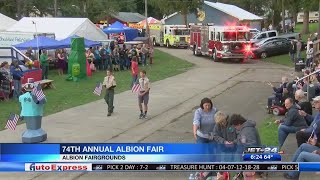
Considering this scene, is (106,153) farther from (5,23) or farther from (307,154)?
(5,23)

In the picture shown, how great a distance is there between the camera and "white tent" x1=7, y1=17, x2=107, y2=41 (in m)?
33.3

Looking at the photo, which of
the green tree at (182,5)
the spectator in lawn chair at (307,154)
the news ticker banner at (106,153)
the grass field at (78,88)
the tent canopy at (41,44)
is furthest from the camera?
the green tree at (182,5)

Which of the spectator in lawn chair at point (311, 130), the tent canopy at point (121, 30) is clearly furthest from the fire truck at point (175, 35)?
the spectator in lawn chair at point (311, 130)

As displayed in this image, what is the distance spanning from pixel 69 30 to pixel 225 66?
35.2ft

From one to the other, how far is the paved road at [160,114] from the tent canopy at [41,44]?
7.51 m

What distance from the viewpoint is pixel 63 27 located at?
3388cm

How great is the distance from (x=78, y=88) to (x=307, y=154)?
1536 centimetres

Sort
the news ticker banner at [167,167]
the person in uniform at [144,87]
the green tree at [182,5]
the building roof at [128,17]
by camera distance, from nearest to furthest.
→ the news ticker banner at [167,167] → the person in uniform at [144,87] → the green tree at [182,5] → the building roof at [128,17]

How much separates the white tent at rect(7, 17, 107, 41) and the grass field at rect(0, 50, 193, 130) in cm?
491

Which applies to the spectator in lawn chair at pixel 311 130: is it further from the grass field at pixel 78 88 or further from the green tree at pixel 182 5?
the green tree at pixel 182 5

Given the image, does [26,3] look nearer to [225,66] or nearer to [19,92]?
[225,66]

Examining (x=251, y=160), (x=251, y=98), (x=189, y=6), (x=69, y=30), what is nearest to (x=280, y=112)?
(x=251, y=98)

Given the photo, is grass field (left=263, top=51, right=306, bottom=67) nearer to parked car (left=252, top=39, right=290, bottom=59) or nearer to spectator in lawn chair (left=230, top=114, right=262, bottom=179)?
parked car (left=252, top=39, right=290, bottom=59)

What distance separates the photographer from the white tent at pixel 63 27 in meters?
33.3
